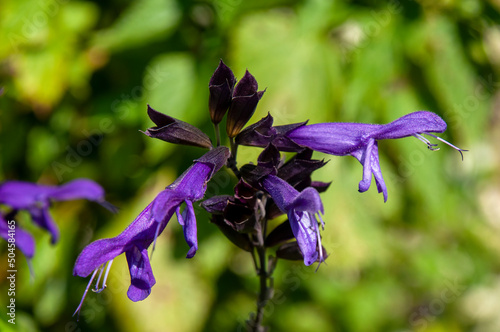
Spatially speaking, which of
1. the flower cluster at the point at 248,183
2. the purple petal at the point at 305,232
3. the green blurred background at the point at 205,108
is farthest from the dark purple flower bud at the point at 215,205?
the green blurred background at the point at 205,108

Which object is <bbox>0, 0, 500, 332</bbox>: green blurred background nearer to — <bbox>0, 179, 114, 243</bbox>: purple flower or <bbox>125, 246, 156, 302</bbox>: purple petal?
<bbox>0, 179, 114, 243</bbox>: purple flower

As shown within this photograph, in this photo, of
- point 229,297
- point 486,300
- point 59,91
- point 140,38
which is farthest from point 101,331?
point 486,300

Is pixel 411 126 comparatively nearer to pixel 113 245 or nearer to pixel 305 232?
pixel 305 232

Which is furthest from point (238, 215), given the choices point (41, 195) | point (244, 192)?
point (41, 195)

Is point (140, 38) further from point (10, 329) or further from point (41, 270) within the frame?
point (10, 329)

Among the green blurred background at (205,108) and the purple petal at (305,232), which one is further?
the green blurred background at (205,108)

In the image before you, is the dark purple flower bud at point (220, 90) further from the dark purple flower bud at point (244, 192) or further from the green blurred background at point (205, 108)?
the green blurred background at point (205, 108)
